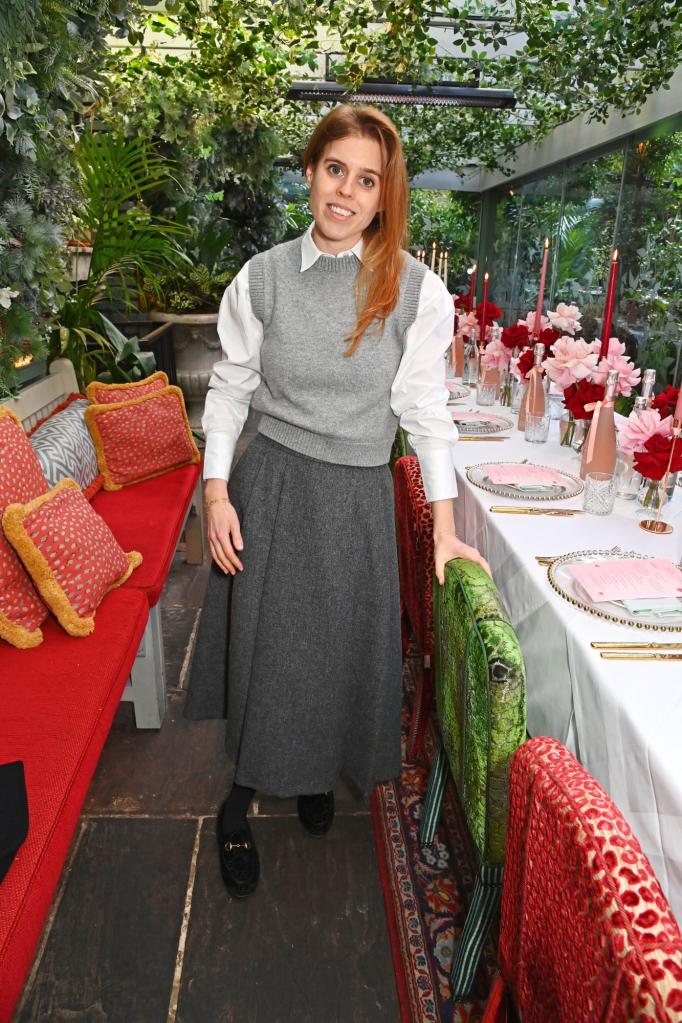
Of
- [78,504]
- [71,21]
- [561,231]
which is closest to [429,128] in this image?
[561,231]

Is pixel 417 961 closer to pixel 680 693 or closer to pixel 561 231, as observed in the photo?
pixel 680 693

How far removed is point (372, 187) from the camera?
145 cm

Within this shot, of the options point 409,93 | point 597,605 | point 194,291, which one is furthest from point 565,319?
point 194,291

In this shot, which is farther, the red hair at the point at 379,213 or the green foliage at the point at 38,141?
the green foliage at the point at 38,141

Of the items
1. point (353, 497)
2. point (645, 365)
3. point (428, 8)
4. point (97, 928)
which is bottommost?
point (97, 928)

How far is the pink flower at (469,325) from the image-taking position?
3996 millimetres

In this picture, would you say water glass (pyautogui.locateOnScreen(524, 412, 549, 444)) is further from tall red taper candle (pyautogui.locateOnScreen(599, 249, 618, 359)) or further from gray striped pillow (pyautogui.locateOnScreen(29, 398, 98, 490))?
gray striped pillow (pyautogui.locateOnScreen(29, 398, 98, 490))

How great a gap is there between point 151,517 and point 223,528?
1215 millimetres

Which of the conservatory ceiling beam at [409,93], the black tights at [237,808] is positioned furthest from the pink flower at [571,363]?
the conservatory ceiling beam at [409,93]

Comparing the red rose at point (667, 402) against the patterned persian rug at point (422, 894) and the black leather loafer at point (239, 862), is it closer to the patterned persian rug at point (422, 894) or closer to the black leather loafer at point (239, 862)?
the patterned persian rug at point (422, 894)

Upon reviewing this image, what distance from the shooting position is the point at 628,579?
56.9 inches

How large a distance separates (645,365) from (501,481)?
404 cm

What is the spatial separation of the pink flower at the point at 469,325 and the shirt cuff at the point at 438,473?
2.58 meters

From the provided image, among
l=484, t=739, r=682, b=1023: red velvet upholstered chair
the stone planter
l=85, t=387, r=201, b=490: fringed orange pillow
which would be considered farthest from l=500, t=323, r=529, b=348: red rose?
the stone planter
